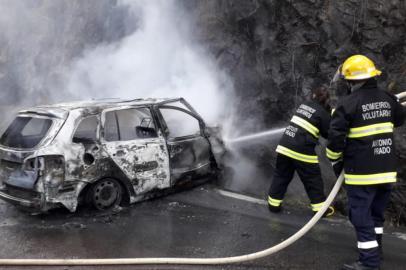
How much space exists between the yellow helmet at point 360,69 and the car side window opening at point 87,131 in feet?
10.7

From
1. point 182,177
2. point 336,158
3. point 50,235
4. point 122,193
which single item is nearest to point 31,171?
point 50,235

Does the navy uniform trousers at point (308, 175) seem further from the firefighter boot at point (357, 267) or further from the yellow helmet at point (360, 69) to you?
the yellow helmet at point (360, 69)

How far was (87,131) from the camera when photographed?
5.48 metres

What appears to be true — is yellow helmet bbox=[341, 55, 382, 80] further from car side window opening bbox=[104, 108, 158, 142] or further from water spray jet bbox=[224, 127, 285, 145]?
water spray jet bbox=[224, 127, 285, 145]

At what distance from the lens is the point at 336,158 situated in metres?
3.99

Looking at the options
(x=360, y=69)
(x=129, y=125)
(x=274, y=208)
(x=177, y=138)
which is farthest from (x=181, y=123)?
(x=360, y=69)

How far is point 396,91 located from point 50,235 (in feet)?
16.6

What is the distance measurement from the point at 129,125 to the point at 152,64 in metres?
5.17

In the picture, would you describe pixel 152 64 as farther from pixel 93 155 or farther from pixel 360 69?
pixel 360 69

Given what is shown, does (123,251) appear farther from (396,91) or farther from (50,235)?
(396,91)

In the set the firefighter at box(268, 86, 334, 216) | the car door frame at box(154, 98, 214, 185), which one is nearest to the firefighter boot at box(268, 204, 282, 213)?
the firefighter at box(268, 86, 334, 216)

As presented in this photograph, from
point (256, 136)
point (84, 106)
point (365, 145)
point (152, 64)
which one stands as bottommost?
point (256, 136)

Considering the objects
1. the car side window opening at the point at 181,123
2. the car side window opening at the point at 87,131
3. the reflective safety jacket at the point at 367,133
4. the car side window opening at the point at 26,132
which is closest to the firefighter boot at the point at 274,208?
the reflective safety jacket at the point at 367,133

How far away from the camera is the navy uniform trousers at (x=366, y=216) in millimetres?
3719
